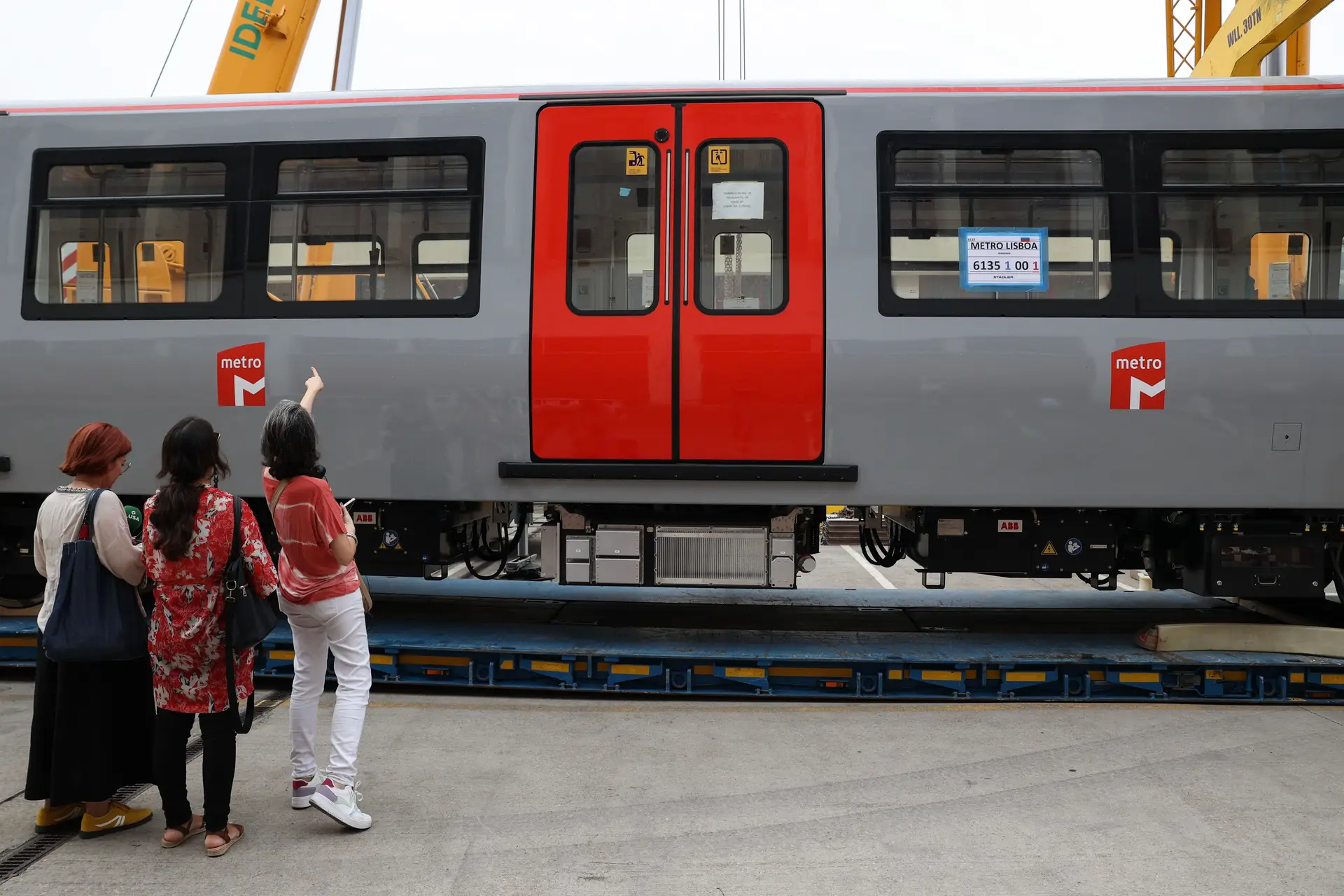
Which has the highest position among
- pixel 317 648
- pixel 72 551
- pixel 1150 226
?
pixel 1150 226

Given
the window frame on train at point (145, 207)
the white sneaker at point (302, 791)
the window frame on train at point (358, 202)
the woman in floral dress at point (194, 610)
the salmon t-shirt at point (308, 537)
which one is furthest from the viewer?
the window frame on train at point (145, 207)

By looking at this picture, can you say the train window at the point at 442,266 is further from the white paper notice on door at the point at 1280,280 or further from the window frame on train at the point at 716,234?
the white paper notice on door at the point at 1280,280

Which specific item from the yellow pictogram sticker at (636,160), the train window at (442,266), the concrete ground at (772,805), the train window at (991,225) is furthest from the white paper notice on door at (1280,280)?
the train window at (442,266)

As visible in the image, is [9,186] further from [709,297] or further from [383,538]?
[709,297]

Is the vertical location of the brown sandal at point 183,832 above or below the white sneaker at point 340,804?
below

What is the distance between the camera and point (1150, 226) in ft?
17.5

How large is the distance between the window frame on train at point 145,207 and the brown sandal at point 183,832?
3.02m

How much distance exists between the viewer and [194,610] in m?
3.42

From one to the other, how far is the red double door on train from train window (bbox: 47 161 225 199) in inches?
79.3

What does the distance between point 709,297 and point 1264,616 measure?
438 cm

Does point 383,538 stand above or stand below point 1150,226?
below

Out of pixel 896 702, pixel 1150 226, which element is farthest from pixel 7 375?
pixel 1150 226

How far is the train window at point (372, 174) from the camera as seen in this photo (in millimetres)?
5598

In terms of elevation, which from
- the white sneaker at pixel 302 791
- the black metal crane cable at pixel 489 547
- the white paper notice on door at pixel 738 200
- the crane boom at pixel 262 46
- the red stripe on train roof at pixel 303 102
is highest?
the crane boom at pixel 262 46
